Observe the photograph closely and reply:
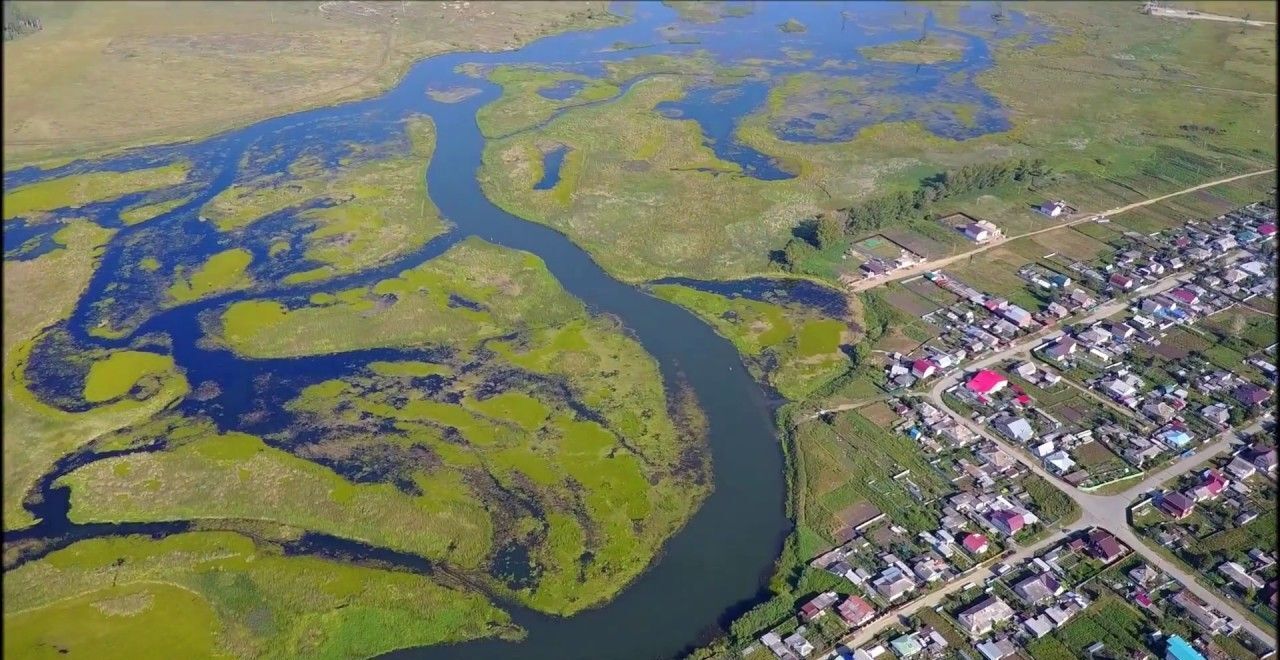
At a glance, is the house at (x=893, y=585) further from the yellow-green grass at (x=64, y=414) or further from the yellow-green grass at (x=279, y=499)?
the yellow-green grass at (x=64, y=414)

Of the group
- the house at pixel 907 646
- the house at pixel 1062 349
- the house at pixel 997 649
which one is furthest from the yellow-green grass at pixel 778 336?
the house at pixel 997 649

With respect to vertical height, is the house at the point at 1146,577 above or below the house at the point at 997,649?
above

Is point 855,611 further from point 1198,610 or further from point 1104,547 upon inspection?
point 1198,610

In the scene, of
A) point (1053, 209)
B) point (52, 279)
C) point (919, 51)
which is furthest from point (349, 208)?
point (919, 51)

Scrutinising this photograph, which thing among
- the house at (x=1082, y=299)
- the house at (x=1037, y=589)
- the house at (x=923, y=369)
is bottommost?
the house at (x=1037, y=589)

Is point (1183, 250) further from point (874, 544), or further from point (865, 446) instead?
point (874, 544)

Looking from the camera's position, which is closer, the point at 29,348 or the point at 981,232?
the point at 29,348

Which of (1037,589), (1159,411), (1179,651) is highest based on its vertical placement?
(1159,411)
